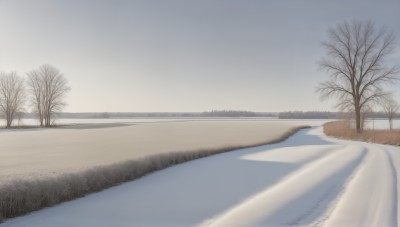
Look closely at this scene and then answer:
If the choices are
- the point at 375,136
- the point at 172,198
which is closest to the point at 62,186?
the point at 172,198

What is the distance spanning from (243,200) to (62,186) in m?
5.62

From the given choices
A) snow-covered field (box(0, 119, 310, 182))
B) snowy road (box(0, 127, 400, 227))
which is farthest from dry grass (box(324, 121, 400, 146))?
snowy road (box(0, 127, 400, 227))

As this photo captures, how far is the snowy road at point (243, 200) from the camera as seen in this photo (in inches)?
327

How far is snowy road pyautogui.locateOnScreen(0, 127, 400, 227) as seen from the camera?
8.31m

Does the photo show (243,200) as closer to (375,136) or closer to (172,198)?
(172,198)

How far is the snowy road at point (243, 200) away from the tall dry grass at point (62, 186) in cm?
42

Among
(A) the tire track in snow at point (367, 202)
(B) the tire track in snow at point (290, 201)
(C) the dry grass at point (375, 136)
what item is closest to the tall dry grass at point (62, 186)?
(B) the tire track in snow at point (290, 201)

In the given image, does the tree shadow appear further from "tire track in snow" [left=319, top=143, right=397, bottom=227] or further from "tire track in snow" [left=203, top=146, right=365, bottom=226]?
"tire track in snow" [left=319, top=143, right=397, bottom=227]

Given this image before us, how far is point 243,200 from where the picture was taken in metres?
10.4

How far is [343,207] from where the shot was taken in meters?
9.12

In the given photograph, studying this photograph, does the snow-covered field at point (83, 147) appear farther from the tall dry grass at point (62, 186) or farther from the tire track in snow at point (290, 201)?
the tire track in snow at point (290, 201)

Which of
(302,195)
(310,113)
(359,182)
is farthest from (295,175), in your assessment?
(310,113)

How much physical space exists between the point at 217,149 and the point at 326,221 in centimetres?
1675

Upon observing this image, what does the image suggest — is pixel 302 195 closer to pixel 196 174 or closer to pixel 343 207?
pixel 343 207
